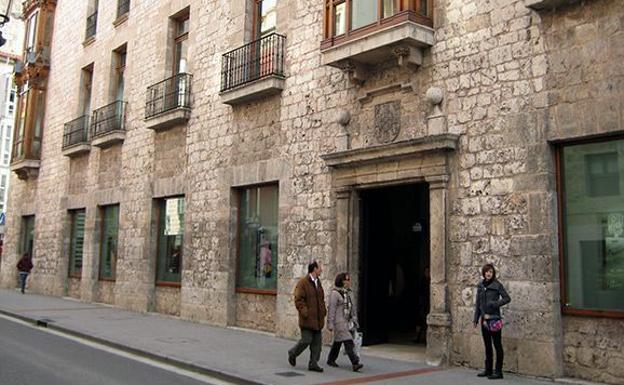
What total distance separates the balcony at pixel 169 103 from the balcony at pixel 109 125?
1.62 meters

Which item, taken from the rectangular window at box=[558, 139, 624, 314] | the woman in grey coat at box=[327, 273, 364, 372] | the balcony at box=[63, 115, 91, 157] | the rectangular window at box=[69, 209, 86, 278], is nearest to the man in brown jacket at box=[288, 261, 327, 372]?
the woman in grey coat at box=[327, 273, 364, 372]

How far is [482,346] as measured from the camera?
8.67 metres

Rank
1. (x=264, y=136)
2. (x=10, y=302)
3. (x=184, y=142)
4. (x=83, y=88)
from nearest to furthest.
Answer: (x=264, y=136) → (x=184, y=142) → (x=10, y=302) → (x=83, y=88)

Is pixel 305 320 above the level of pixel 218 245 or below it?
below

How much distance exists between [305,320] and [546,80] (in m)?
4.72

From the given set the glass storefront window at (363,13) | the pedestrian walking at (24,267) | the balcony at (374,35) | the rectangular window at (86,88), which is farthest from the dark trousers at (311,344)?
the pedestrian walking at (24,267)

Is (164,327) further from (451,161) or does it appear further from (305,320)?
(451,161)

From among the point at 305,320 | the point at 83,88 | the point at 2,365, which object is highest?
the point at 83,88

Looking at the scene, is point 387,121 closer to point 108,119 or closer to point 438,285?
point 438,285

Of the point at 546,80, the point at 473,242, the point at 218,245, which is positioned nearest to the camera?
the point at 546,80

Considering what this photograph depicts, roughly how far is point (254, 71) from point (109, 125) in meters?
7.31

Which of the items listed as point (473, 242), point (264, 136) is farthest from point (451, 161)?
point (264, 136)

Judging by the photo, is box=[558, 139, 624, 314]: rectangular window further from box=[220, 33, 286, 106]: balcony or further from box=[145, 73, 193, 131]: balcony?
box=[145, 73, 193, 131]: balcony

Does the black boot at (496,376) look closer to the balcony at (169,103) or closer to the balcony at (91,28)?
the balcony at (169,103)
